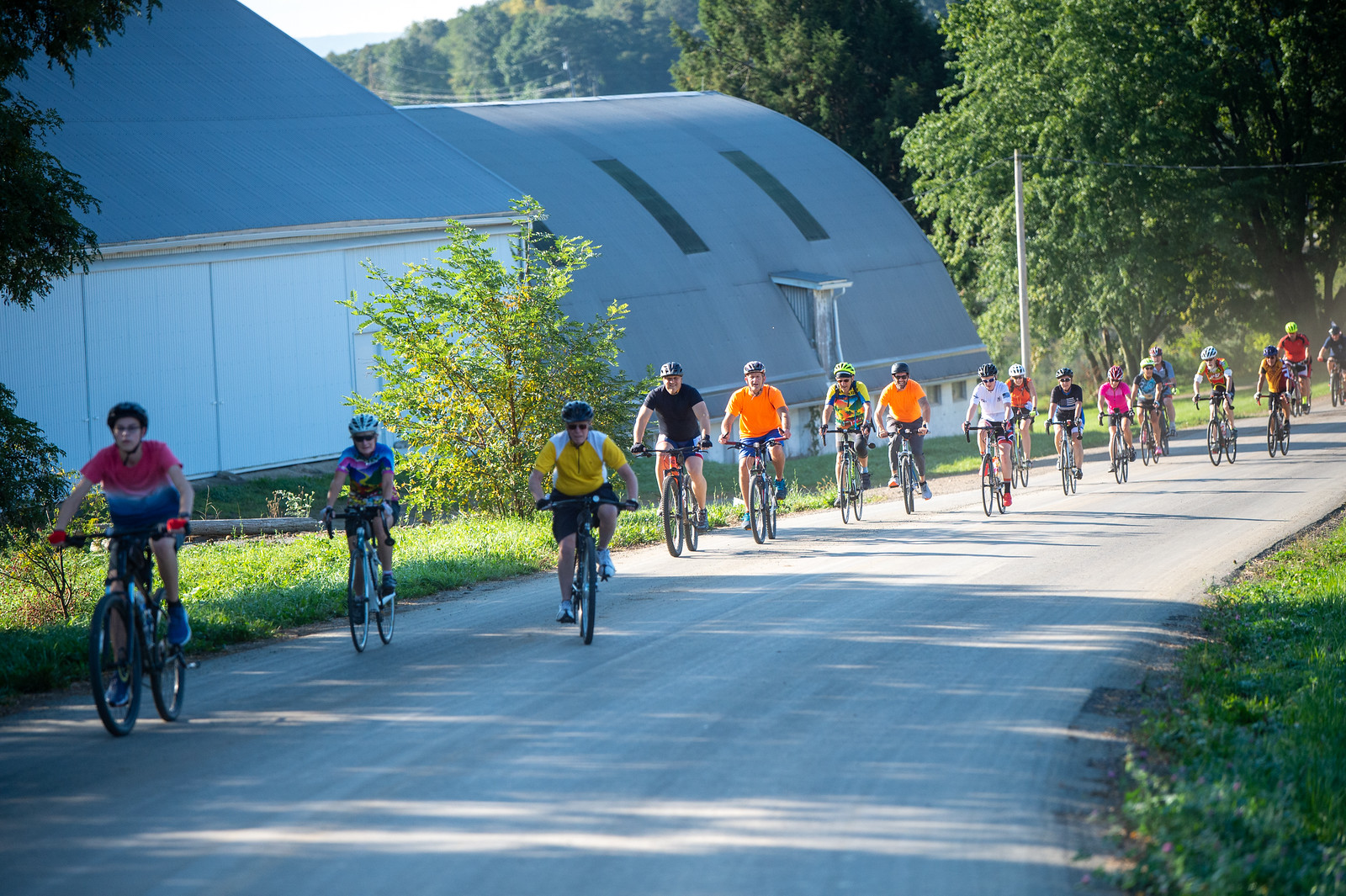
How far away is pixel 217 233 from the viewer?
24094 millimetres

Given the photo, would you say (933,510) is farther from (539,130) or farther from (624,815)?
(539,130)

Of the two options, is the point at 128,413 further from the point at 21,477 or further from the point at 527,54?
the point at 527,54

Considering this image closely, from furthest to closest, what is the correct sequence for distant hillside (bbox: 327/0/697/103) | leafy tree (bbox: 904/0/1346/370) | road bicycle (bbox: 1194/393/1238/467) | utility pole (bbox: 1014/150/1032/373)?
1. distant hillside (bbox: 327/0/697/103)
2. leafy tree (bbox: 904/0/1346/370)
3. utility pole (bbox: 1014/150/1032/373)
4. road bicycle (bbox: 1194/393/1238/467)

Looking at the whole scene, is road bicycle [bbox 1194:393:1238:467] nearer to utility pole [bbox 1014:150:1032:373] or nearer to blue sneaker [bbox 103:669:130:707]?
utility pole [bbox 1014:150:1032:373]

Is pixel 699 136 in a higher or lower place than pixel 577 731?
higher

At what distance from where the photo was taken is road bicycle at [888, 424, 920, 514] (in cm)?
1731

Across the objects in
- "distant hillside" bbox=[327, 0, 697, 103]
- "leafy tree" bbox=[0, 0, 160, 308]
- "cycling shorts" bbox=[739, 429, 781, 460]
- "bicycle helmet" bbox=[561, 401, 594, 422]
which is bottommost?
"cycling shorts" bbox=[739, 429, 781, 460]

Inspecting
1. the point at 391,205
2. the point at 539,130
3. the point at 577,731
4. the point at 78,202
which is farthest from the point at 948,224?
the point at 577,731

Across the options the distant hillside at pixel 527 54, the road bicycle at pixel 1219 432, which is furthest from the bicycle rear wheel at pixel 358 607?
the distant hillside at pixel 527 54

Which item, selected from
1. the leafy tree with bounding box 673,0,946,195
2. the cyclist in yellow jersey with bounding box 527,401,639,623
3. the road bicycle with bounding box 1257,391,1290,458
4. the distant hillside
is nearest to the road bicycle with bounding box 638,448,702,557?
the cyclist in yellow jersey with bounding box 527,401,639,623

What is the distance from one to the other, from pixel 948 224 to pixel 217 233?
Answer: 118 feet

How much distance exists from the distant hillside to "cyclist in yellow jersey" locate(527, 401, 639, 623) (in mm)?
102532

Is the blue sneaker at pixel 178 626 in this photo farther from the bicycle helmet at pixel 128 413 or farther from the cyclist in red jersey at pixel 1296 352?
the cyclist in red jersey at pixel 1296 352

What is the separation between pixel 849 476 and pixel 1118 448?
663 centimetres
